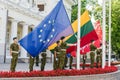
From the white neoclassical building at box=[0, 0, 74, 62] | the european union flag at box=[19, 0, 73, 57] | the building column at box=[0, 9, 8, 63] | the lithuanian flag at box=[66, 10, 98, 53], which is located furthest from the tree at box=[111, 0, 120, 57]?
the european union flag at box=[19, 0, 73, 57]

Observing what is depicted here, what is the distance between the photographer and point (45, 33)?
15.2 m

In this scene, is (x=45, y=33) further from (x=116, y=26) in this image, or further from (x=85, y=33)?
(x=116, y=26)

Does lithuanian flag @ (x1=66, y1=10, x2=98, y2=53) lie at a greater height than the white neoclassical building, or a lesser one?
lesser

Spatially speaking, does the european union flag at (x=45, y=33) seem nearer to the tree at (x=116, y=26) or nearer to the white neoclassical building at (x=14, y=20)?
the white neoclassical building at (x=14, y=20)

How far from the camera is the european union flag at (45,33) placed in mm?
15094

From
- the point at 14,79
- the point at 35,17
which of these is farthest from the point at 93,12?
the point at 14,79

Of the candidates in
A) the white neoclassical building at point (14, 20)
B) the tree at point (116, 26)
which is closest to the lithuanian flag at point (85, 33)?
the white neoclassical building at point (14, 20)

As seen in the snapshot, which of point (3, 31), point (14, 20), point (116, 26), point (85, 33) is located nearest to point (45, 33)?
point (85, 33)

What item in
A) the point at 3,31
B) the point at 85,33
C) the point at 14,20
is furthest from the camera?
the point at 14,20

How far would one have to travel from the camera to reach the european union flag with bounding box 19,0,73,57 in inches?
594

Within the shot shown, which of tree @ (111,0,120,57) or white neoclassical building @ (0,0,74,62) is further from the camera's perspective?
tree @ (111,0,120,57)

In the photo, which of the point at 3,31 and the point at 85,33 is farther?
the point at 3,31

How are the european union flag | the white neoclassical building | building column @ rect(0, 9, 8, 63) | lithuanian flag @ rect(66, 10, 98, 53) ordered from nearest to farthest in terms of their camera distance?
1. the european union flag
2. lithuanian flag @ rect(66, 10, 98, 53)
3. building column @ rect(0, 9, 8, 63)
4. the white neoclassical building

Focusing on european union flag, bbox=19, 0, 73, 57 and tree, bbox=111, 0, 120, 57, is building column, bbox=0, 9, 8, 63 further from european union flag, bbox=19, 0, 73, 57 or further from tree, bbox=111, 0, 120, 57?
tree, bbox=111, 0, 120, 57
